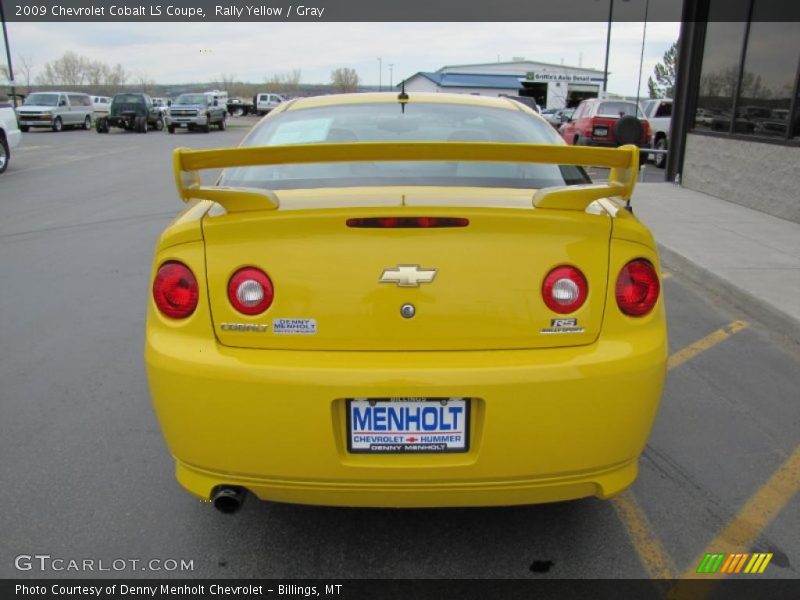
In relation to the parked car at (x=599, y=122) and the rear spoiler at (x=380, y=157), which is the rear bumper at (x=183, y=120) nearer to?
the parked car at (x=599, y=122)

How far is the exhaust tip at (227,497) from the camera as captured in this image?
89.4 inches

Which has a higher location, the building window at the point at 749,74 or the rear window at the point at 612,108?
the building window at the point at 749,74

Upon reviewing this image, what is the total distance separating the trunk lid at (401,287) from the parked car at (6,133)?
15.8m

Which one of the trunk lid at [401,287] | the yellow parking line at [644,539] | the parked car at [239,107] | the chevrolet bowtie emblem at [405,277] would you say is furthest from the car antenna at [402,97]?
the parked car at [239,107]

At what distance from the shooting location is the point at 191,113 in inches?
1374

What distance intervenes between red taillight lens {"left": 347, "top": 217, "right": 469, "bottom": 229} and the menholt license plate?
22.4 inches

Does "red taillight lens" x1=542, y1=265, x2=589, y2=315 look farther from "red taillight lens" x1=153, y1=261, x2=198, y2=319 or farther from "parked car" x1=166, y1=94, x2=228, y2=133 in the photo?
"parked car" x1=166, y1=94, x2=228, y2=133

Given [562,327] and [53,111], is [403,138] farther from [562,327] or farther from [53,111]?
[53,111]

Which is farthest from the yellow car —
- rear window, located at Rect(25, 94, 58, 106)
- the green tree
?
the green tree

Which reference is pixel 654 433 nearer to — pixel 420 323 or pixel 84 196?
pixel 420 323

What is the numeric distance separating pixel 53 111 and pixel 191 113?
6954 millimetres

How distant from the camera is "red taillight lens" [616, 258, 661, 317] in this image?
7.45 feet

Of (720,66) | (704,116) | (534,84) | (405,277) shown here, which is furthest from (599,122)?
(534,84)

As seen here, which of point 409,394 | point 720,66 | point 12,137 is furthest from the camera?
point 12,137
